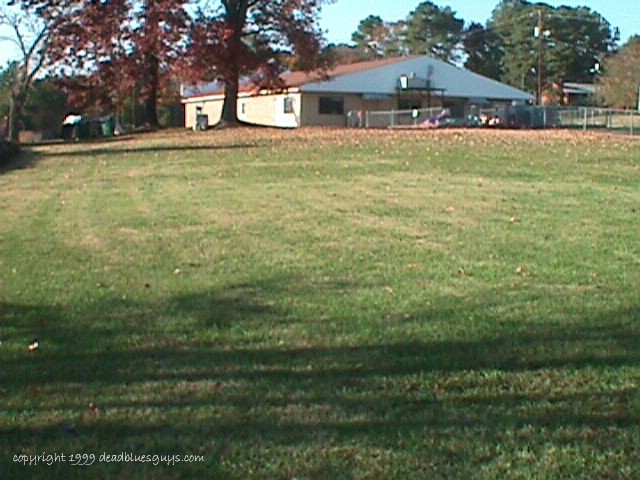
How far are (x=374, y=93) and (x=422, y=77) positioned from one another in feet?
12.2

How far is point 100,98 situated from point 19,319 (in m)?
42.6

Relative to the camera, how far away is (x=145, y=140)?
1499 inches

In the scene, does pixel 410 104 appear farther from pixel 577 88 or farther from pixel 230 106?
pixel 577 88

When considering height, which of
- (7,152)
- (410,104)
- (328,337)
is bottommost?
(328,337)

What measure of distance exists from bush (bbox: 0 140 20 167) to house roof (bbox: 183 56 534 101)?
27.1 m

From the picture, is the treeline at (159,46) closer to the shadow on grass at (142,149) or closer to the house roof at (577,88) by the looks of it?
the shadow on grass at (142,149)

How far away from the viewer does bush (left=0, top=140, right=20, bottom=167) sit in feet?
91.2

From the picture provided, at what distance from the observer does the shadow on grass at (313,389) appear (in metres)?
4.73

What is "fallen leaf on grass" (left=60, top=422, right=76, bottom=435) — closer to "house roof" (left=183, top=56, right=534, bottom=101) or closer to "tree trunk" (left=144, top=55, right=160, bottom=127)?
"tree trunk" (left=144, top=55, right=160, bottom=127)

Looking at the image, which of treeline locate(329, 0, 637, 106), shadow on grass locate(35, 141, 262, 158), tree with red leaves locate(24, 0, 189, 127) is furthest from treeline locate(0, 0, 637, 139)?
treeline locate(329, 0, 637, 106)

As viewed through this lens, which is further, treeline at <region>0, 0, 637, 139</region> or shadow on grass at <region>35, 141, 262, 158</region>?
treeline at <region>0, 0, 637, 139</region>

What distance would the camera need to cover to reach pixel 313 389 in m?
5.49

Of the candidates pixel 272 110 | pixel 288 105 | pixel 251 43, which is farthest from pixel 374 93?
pixel 251 43

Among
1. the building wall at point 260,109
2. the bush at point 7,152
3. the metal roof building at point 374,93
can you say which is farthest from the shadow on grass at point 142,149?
the metal roof building at point 374,93
